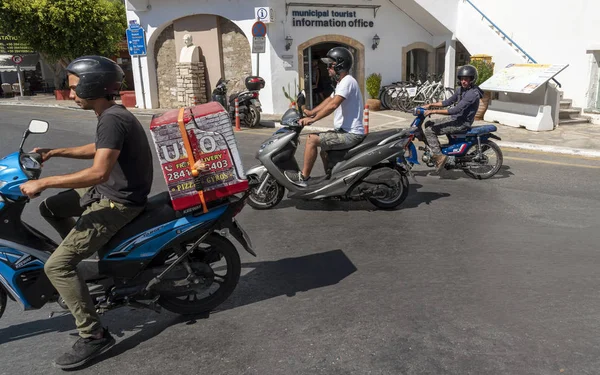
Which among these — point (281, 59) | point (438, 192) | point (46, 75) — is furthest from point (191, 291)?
point (46, 75)

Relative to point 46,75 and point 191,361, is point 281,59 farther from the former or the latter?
point 46,75

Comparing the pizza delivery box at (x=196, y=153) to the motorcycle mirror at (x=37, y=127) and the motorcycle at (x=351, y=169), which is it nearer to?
the motorcycle mirror at (x=37, y=127)

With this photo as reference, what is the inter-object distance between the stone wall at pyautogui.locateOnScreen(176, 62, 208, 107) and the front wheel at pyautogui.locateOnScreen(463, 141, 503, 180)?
11.8 metres

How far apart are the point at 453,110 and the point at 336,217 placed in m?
2.76

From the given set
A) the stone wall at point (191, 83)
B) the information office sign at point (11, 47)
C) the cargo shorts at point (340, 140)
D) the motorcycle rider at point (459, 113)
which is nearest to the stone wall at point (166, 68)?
the stone wall at point (191, 83)

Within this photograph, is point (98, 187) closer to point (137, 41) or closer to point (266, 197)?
point (266, 197)

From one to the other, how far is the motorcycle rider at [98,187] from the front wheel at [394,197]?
11.7 feet

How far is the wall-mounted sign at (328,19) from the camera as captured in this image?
16922 mm

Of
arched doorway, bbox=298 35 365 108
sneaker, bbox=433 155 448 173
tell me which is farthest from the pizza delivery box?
arched doorway, bbox=298 35 365 108

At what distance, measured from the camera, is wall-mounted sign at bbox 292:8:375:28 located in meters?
16.9

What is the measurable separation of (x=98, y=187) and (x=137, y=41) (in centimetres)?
1702

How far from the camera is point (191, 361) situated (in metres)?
3.34

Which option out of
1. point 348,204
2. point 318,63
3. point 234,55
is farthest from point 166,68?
point 348,204

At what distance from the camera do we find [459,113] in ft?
25.5
